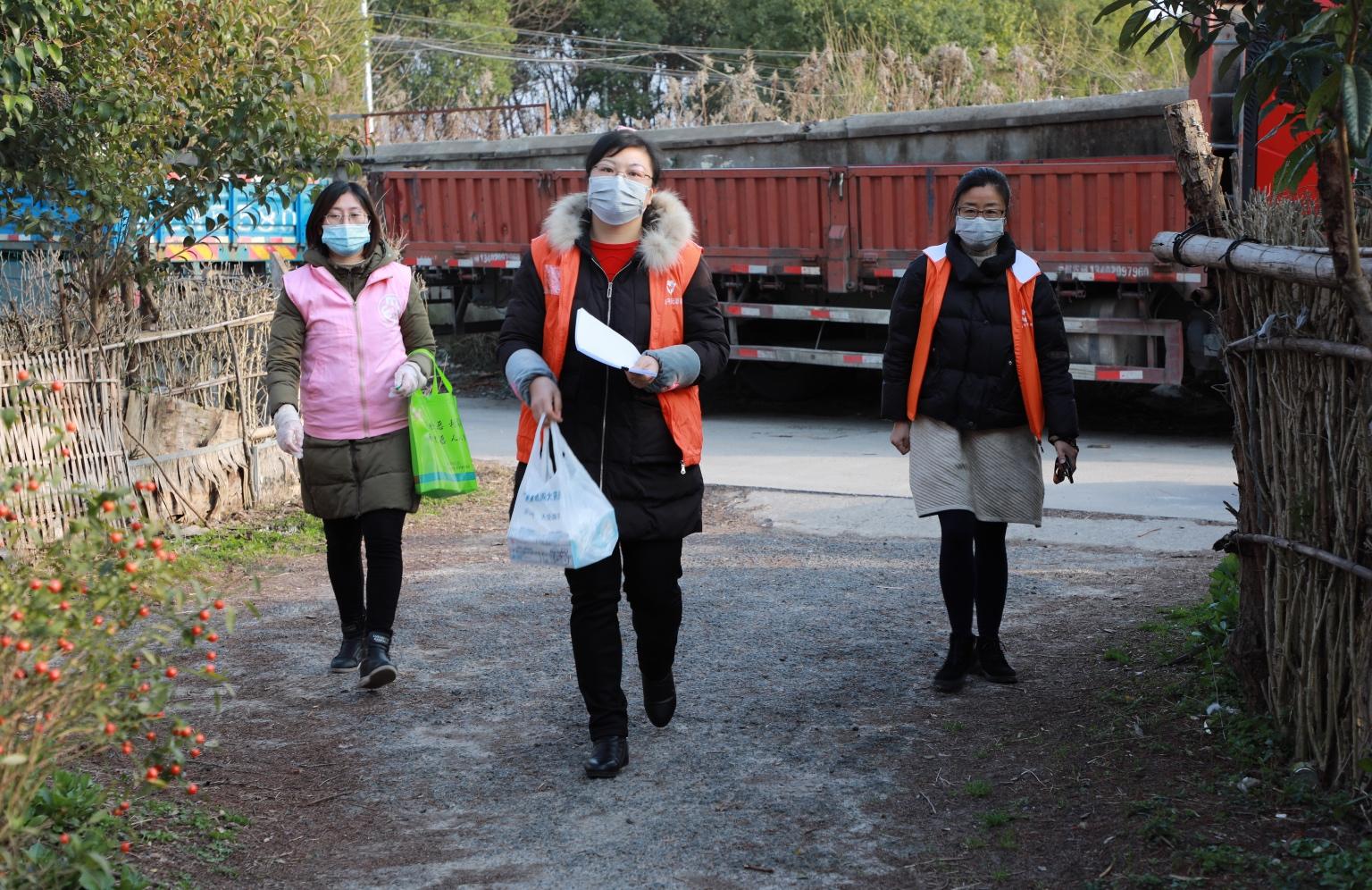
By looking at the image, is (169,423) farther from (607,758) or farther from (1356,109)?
(1356,109)

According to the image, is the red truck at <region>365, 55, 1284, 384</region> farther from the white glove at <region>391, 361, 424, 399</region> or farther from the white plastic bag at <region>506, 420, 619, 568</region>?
the white plastic bag at <region>506, 420, 619, 568</region>

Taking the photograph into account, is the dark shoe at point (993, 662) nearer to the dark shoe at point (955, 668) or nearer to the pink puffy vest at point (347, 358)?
the dark shoe at point (955, 668)

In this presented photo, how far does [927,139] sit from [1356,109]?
11.1 metres

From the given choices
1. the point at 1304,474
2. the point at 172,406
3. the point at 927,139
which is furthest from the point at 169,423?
the point at 927,139

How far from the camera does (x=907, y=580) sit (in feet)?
22.9

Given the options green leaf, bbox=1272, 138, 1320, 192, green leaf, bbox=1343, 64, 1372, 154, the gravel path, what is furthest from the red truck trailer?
green leaf, bbox=1343, 64, 1372, 154

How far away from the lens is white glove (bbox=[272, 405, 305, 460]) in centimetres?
499

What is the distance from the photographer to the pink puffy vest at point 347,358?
5.25m

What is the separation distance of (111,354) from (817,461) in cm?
516

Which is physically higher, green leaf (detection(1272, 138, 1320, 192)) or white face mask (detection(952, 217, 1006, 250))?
green leaf (detection(1272, 138, 1320, 192))

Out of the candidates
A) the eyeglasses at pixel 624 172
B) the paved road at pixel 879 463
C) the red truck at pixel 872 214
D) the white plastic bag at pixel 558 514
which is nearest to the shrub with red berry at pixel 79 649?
the white plastic bag at pixel 558 514

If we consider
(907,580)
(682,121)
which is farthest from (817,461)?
(682,121)

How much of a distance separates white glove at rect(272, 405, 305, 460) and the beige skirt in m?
1.95

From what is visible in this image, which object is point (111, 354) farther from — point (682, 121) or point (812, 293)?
point (682, 121)
